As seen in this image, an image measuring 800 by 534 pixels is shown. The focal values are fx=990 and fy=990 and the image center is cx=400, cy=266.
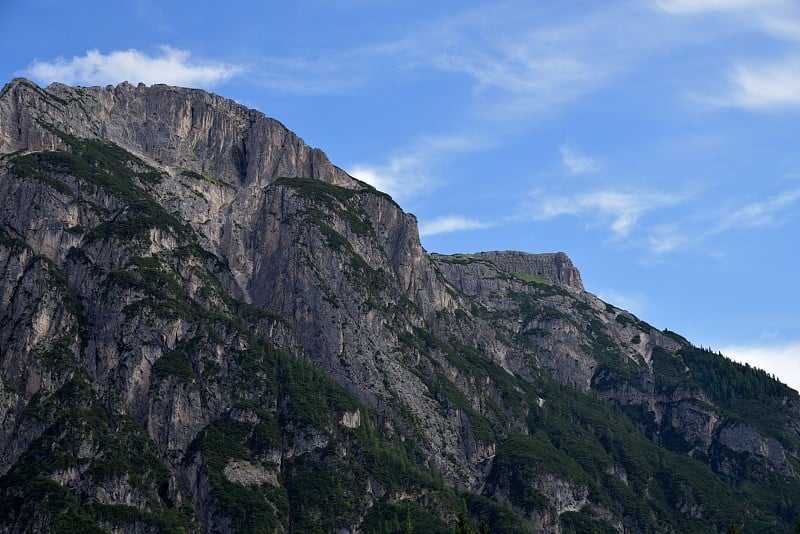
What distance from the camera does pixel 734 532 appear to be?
655ft

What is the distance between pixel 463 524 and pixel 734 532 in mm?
56191

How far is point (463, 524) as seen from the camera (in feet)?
624
